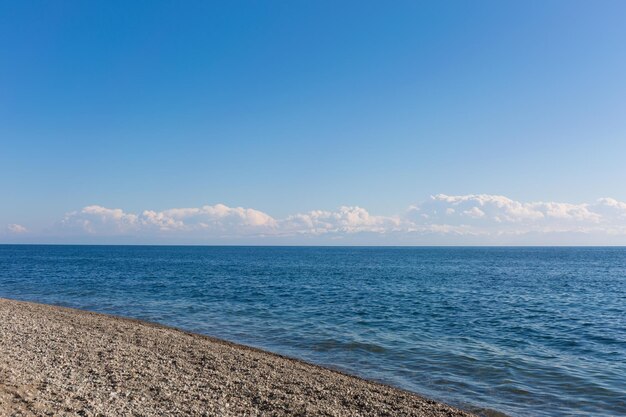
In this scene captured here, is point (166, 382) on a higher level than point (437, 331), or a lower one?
higher

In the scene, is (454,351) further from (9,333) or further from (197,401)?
(9,333)

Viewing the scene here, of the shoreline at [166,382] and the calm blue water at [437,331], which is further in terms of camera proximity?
the calm blue water at [437,331]

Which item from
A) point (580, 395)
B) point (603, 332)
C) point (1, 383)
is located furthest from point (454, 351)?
point (1, 383)

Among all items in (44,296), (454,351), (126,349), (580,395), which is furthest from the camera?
(44,296)

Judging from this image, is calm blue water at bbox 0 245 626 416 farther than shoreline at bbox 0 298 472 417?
Yes

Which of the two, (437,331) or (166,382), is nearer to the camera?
(166,382)

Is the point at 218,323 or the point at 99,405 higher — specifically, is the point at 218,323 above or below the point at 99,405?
below

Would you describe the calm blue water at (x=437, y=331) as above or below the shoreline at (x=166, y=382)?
below

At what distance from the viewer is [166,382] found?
526 inches

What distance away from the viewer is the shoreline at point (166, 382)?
11148 mm

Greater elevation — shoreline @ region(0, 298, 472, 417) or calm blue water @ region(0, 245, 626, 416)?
shoreline @ region(0, 298, 472, 417)

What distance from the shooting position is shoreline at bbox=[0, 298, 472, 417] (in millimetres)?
11148

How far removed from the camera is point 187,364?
52.8 ft

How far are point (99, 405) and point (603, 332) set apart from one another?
28346mm
